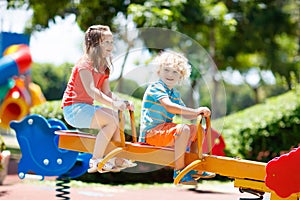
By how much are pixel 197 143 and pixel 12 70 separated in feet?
32.9

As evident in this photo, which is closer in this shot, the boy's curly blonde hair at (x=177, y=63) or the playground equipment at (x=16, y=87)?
the boy's curly blonde hair at (x=177, y=63)

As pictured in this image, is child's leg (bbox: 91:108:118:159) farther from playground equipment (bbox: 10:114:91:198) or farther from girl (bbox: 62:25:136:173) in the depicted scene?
playground equipment (bbox: 10:114:91:198)

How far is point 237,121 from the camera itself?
37.0 feet

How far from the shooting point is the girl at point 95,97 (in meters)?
5.14

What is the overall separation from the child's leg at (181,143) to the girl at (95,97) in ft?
1.67

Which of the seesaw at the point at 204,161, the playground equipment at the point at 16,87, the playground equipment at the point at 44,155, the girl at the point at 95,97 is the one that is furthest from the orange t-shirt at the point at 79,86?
the playground equipment at the point at 16,87

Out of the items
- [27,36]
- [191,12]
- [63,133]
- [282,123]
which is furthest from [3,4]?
[63,133]

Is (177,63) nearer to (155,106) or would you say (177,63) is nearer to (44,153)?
(155,106)

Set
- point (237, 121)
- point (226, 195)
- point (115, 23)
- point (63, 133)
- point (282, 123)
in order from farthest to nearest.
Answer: point (115, 23) < point (237, 121) < point (282, 123) < point (226, 195) < point (63, 133)

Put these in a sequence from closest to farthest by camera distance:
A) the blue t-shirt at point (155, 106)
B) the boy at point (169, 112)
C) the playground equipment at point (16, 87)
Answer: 1. the boy at point (169, 112)
2. the blue t-shirt at point (155, 106)
3. the playground equipment at point (16, 87)

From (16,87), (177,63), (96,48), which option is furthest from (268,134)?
(16,87)

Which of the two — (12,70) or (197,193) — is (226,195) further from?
Result: (12,70)

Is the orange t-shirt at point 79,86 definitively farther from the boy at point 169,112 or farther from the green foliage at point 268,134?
the green foliage at point 268,134

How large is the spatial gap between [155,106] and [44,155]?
2.22 meters
